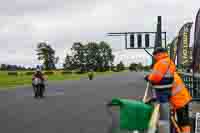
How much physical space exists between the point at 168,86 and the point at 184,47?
33.9ft

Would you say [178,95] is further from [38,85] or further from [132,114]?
[38,85]

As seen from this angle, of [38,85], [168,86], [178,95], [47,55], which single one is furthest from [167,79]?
[47,55]

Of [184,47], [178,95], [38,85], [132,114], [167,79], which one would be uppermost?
[184,47]

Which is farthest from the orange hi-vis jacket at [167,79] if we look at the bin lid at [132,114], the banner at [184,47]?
the banner at [184,47]

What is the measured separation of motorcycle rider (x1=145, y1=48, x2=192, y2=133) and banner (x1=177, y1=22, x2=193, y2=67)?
9.15 metres

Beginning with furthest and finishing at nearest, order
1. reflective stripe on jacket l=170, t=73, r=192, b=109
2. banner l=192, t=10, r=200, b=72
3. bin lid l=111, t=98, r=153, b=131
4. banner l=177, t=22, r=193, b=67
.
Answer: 1. banner l=177, t=22, r=193, b=67
2. banner l=192, t=10, r=200, b=72
3. reflective stripe on jacket l=170, t=73, r=192, b=109
4. bin lid l=111, t=98, r=153, b=131

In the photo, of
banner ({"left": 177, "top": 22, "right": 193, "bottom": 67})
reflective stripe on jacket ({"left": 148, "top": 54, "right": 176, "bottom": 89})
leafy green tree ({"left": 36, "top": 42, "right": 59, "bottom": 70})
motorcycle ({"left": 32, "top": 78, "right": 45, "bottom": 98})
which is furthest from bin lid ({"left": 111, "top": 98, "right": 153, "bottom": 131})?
leafy green tree ({"left": 36, "top": 42, "right": 59, "bottom": 70})

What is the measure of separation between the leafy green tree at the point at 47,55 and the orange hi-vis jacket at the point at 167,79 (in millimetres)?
179481

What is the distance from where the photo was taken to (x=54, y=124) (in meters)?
13.7

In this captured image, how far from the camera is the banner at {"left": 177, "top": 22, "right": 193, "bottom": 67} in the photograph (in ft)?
58.5

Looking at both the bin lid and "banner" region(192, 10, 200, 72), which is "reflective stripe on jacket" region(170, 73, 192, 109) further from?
"banner" region(192, 10, 200, 72)

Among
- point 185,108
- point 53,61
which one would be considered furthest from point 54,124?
point 53,61

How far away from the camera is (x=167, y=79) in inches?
314

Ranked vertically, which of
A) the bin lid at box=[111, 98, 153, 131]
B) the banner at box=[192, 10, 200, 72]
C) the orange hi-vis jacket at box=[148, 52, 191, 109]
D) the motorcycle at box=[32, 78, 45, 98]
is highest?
the banner at box=[192, 10, 200, 72]
